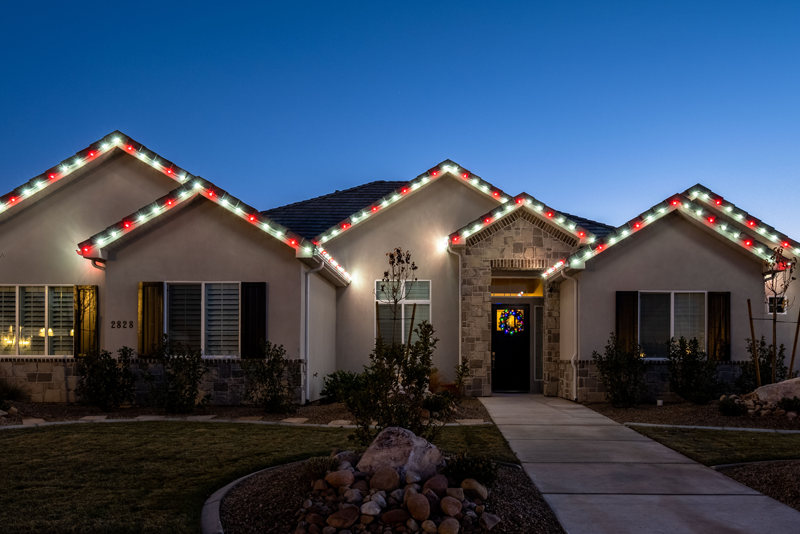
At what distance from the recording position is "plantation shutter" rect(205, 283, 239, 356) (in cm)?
1127

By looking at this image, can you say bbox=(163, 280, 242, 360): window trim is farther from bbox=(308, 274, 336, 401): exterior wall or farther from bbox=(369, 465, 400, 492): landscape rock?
bbox=(369, 465, 400, 492): landscape rock

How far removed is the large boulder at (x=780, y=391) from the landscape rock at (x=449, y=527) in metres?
8.30

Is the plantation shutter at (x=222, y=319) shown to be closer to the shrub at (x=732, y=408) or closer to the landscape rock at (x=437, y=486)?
the landscape rock at (x=437, y=486)

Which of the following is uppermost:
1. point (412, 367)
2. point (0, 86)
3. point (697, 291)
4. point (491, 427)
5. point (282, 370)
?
point (0, 86)

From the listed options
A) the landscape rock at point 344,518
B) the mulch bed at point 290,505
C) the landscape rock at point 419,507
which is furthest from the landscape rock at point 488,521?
the landscape rock at point 344,518

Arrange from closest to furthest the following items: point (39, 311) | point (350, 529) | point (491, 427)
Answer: point (350, 529) < point (491, 427) < point (39, 311)

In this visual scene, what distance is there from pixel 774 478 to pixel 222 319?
9074 mm

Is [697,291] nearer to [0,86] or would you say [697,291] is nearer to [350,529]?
[350,529]

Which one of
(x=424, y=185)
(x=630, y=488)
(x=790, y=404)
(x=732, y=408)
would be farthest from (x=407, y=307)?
(x=630, y=488)

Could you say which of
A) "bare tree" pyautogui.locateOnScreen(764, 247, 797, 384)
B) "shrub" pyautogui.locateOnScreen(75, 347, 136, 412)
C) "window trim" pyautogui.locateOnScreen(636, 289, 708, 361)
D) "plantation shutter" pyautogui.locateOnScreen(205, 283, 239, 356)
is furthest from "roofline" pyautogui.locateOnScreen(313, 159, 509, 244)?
"bare tree" pyautogui.locateOnScreen(764, 247, 797, 384)

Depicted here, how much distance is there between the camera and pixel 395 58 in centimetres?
1891

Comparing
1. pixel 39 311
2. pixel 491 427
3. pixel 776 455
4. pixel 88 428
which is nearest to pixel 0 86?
pixel 39 311

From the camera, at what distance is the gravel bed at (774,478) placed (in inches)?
218

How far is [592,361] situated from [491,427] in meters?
3.99
